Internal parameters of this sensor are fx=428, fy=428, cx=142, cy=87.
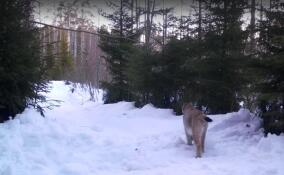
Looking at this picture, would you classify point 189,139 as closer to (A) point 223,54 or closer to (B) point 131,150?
(B) point 131,150

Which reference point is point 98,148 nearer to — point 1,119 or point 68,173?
point 68,173

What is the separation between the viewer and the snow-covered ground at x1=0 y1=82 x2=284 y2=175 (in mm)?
7551

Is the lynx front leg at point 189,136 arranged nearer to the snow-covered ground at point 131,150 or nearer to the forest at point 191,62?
the snow-covered ground at point 131,150

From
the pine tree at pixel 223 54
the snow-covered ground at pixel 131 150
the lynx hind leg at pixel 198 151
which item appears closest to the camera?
the snow-covered ground at pixel 131 150

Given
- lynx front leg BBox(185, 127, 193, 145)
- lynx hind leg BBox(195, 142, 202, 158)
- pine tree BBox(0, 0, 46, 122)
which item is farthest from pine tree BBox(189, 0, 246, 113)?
lynx hind leg BBox(195, 142, 202, 158)

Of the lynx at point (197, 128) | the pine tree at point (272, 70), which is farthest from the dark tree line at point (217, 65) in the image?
the lynx at point (197, 128)

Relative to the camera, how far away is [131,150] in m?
9.41

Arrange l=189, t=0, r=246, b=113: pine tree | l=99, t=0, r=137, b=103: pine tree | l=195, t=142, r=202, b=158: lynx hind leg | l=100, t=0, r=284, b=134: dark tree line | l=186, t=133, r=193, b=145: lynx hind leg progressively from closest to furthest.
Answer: l=195, t=142, r=202, b=158: lynx hind leg < l=100, t=0, r=284, b=134: dark tree line < l=186, t=133, r=193, b=145: lynx hind leg < l=189, t=0, r=246, b=113: pine tree < l=99, t=0, r=137, b=103: pine tree

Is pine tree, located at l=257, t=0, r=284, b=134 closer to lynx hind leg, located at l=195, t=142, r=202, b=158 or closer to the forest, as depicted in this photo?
the forest

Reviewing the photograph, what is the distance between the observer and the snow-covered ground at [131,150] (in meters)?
7.55

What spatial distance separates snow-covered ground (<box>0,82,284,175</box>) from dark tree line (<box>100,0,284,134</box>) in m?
0.82

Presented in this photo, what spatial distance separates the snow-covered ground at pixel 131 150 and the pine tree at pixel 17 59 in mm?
704

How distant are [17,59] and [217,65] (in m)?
6.65

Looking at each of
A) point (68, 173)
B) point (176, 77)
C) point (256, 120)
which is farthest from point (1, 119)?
point (176, 77)
